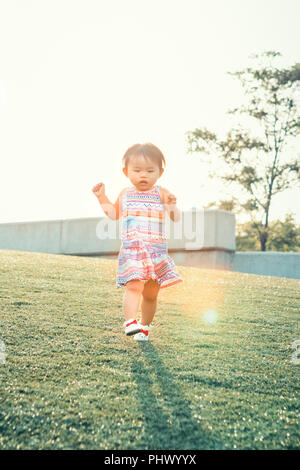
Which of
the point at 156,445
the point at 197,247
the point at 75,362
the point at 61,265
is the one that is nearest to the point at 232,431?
the point at 156,445

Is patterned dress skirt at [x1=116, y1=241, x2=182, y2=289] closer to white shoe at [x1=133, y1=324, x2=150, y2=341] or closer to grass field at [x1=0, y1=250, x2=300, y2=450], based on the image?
white shoe at [x1=133, y1=324, x2=150, y2=341]

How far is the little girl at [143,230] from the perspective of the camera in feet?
10.5

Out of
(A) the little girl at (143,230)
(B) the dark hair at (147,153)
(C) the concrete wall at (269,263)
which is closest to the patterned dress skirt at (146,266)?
(A) the little girl at (143,230)

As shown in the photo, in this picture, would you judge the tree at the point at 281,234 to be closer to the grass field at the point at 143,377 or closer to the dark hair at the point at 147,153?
the grass field at the point at 143,377

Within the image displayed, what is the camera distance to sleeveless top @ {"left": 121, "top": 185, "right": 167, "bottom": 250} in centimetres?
336

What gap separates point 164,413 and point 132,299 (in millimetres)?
1175

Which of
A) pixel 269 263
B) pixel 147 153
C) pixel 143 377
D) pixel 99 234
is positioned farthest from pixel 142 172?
pixel 99 234

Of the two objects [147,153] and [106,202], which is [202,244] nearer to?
[106,202]

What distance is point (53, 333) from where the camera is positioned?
3.15 meters

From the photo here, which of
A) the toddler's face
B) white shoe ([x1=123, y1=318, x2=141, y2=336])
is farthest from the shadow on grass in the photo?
the toddler's face

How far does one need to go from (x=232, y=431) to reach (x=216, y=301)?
3.11 metres

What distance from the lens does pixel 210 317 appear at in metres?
4.22

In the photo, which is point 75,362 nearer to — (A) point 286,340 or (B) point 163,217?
(B) point 163,217

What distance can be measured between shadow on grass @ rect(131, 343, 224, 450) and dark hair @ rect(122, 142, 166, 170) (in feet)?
4.79
